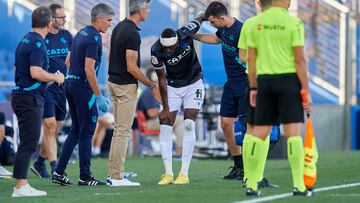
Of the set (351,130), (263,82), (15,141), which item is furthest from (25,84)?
→ (351,130)

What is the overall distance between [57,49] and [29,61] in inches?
126

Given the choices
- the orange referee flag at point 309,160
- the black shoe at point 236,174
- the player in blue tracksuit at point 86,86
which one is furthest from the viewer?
the black shoe at point 236,174

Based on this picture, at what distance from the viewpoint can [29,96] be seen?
987 cm

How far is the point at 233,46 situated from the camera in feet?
37.9

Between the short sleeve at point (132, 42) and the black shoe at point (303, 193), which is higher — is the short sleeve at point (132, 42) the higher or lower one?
the higher one

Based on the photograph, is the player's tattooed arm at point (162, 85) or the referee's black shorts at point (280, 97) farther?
the player's tattooed arm at point (162, 85)

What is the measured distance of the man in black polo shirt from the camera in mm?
11039

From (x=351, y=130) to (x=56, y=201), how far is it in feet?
47.7

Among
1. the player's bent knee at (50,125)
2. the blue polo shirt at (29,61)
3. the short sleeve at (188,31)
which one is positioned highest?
the short sleeve at (188,31)

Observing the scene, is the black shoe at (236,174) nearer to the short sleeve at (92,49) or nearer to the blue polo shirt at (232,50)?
the blue polo shirt at (232,50)

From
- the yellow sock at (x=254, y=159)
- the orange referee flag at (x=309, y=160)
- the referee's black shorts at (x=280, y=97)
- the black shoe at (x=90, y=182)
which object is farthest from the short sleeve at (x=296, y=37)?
the black shoe at (x=90, y=182)

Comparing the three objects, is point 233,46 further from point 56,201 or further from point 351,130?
point 351,130

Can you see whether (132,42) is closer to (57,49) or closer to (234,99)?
(234,99)

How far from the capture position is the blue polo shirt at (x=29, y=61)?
9867 millimetres
